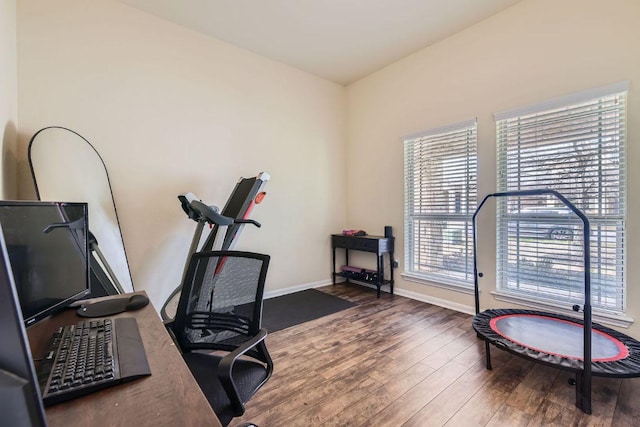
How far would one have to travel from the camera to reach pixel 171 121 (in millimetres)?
3016

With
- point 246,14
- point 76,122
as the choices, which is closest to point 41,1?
point 76,122

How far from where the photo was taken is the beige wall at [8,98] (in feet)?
6.28

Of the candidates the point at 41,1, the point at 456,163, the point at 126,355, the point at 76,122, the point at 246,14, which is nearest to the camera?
the point at 126,355

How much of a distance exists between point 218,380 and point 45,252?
0.88m

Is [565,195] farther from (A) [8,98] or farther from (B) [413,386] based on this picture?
(A) [8,98]

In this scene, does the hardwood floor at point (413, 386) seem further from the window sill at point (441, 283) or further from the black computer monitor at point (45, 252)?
the black computer monitor at point (45, 252)

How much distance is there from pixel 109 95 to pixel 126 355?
106 inches

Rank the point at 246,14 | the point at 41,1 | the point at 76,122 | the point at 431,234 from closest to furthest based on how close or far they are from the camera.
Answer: the point at 41,1 < the point at 76,122 < the point at 246,14 < the point at 431,234

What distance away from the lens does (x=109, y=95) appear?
8.77 feet

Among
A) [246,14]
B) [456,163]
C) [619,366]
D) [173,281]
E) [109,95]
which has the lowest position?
[619,366]

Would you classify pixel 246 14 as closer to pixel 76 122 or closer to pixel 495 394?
pixel 76 122

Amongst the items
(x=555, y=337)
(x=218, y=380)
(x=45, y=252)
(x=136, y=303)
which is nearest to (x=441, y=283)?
(x=555, y=337)

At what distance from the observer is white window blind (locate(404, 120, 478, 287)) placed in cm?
319

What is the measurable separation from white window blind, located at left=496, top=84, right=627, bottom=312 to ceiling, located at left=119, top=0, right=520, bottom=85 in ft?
3.91
